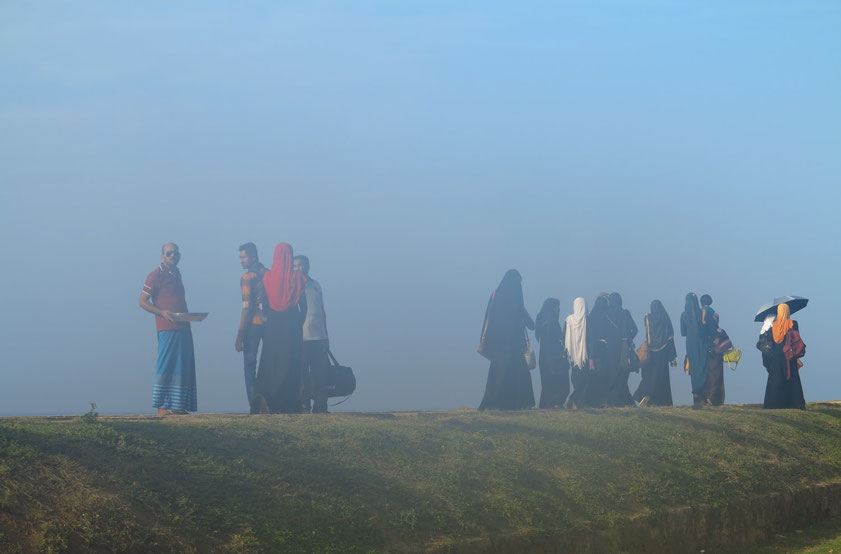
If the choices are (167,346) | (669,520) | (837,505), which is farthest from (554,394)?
(167,346)

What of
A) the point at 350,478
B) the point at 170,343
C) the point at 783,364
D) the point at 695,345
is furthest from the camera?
the point at 695,345

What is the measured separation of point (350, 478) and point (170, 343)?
4215 millimetres

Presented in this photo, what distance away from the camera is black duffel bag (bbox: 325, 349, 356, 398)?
1231cm

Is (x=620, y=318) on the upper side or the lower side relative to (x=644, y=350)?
upper

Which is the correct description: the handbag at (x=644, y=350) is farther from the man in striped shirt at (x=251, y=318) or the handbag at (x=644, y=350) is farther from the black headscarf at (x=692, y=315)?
the man in striped shirt at (x=251, y=318)

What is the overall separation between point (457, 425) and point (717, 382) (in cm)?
914

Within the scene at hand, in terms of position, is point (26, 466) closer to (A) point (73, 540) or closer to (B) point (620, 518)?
(A) point (73, 540)

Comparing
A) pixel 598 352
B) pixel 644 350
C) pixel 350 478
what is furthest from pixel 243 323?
pixel 644 350

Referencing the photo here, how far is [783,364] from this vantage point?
1650 centimetres

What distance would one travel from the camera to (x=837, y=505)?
12.4m

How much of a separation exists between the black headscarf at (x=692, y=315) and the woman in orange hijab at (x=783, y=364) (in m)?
1.38

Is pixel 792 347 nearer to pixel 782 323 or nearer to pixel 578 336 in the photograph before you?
pixel 782 323

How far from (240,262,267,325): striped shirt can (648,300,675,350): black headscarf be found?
9.21 m

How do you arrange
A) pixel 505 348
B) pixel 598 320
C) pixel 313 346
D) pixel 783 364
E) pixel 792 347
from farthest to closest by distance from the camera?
pixel 598 320 → pixel 783 364 → pixel 792 347 → pixel 505 348 → pixel 313 346
